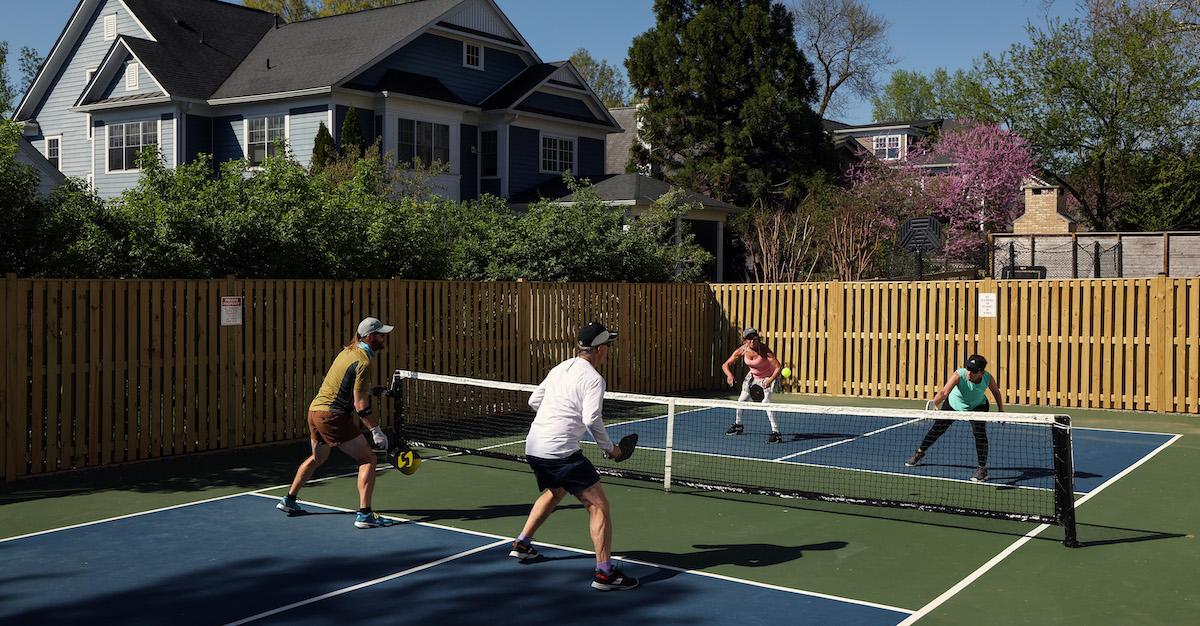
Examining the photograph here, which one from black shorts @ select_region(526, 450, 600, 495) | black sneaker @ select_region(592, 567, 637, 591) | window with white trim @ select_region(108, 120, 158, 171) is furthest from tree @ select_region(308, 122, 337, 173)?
black sneaker @ select_region(592, 567, 637, 591)

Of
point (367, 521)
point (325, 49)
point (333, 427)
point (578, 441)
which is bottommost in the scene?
point (367, 521)

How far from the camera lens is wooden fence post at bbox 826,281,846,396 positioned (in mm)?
22375

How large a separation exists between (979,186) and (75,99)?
122 feet

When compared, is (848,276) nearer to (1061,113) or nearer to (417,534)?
(1061,113)

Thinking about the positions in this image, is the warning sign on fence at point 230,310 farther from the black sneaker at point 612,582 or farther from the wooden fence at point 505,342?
the black sneaker at point 612,582

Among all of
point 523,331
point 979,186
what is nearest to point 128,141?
point 523,331

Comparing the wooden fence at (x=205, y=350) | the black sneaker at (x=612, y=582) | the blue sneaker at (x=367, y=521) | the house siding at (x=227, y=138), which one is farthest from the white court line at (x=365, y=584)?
the house siding at (x=227, y=138)

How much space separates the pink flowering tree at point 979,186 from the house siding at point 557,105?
16078mm

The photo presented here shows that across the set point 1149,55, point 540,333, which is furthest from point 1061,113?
point 540,333

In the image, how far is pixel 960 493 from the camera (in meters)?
11.8

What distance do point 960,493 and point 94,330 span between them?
9.89 m

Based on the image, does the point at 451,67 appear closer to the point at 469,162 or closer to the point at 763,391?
the point at 469,162

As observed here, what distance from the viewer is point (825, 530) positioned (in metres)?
10.2

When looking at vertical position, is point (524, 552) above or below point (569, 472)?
below
